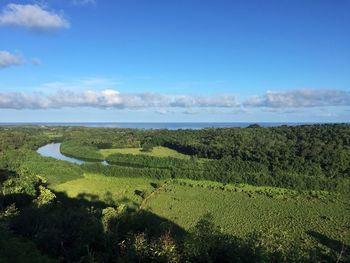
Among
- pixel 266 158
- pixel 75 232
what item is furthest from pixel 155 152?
pixel 75 232

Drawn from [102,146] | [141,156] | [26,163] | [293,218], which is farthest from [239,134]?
[293,218]

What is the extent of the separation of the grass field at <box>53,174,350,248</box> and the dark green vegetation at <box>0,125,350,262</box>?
13cm

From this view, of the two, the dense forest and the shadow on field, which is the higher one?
the shadow on field

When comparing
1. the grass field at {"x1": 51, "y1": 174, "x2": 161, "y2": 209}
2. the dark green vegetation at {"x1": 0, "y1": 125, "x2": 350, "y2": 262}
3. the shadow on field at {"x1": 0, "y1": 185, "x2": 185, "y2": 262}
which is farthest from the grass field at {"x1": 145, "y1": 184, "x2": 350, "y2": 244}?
the shadow on field at {"x1": 0, "y1": 185, "x2": 185, "y2": 262}

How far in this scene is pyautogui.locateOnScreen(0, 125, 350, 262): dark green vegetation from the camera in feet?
53.4

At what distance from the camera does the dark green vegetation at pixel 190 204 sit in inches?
641

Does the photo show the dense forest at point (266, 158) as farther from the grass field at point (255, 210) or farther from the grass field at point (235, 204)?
the grass field at point (255, 210)

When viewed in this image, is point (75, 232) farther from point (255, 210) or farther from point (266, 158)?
point (266, 158)

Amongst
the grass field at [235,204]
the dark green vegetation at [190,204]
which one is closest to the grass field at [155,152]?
the dark green vegetation at [190,204]

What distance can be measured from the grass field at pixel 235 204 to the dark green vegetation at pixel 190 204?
130 millimetres

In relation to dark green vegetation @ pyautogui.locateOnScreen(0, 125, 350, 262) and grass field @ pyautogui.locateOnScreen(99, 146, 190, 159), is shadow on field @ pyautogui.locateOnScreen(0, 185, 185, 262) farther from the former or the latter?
grass field @ pyautogui.locateOnScreen(99, 146, 190, 159)

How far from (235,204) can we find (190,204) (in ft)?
18.1

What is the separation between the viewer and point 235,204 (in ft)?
155

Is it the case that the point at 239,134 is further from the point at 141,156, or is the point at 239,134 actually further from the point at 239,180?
the point at 239,180
